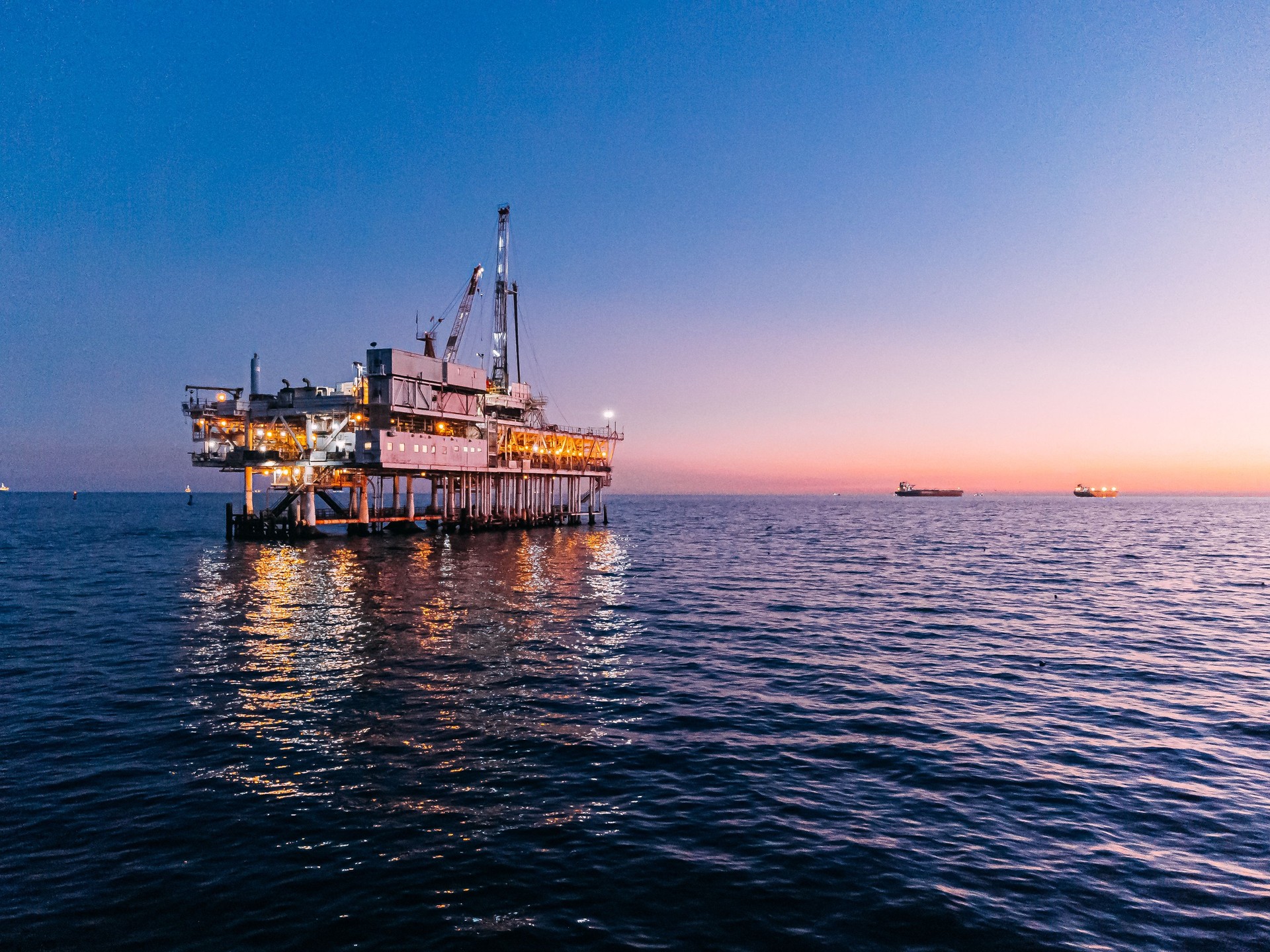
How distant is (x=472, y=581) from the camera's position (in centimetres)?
5012

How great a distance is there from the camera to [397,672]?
2509 cm

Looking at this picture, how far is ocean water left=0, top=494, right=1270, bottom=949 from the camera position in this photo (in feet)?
34.6

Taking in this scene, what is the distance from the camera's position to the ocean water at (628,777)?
10.5m

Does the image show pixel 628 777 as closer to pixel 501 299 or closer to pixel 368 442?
pixel 368 442

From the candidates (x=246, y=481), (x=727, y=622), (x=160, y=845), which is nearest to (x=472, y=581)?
(x=727, y=622)

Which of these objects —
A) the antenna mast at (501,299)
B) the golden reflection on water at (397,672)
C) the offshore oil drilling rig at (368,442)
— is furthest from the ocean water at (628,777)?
the antenna mast at (501,299)

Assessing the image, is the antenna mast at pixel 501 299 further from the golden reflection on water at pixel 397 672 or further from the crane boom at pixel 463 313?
the golden reflection on water at pixel 397 672

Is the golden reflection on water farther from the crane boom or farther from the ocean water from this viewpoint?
the crane boom

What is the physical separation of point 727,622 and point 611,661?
402 inches

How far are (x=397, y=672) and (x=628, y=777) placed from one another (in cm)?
1279

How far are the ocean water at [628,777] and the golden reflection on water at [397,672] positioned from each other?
0.55 ft

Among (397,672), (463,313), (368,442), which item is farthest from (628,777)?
(463,313)

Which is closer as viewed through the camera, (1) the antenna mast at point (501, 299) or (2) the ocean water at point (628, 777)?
(2) the ocean water at point (628, 777)

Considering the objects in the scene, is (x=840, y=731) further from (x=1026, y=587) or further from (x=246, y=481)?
(x=246, y=481)
